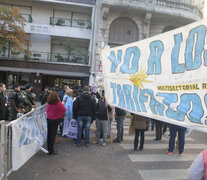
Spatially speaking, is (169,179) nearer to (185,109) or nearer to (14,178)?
(185,109)

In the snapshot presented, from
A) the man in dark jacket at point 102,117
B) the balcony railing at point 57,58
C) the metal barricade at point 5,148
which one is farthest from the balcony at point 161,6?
the metal barricade at point 5,148

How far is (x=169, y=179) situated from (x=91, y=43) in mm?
16937

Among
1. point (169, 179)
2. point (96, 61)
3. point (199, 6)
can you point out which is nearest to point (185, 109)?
point (169, 179)

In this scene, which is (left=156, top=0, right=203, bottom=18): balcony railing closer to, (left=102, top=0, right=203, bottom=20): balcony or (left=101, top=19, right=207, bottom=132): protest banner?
(left=102, top=0, right=203, bottom=20): balcony

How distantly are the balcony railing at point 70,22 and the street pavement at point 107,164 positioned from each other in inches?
635

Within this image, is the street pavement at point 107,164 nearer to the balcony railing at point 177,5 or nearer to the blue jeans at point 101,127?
the blue jeans at point 101,127

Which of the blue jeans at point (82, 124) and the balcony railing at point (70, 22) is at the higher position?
the balcony railing at point (70, 22)

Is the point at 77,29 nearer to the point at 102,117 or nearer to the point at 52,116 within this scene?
the point at 102,117

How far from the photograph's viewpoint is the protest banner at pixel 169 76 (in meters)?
2.34

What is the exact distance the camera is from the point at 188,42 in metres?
2.53

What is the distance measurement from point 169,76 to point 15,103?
4.89 metres

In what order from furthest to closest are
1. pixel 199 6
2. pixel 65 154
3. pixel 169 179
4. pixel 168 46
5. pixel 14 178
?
pixel 199 6 → pixel 65 154 → pixel 169 179 → pixel 14 178 → pixel 168 46

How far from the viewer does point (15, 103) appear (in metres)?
5.88

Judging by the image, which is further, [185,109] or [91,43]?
[91,43]
